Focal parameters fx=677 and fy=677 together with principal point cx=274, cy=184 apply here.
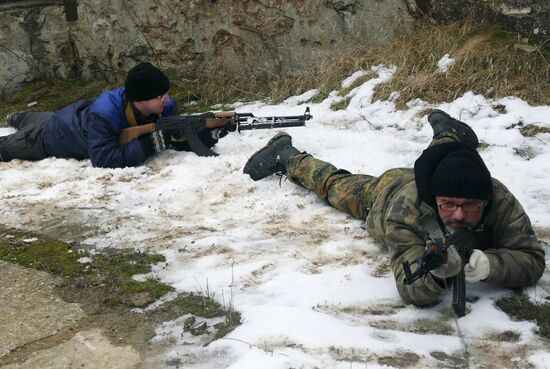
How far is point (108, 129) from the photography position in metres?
6.29

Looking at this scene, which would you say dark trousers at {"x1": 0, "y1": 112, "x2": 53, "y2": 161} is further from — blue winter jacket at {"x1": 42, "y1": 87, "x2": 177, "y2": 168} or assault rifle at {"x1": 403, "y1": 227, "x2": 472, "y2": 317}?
assault rifle at {"x1": 403, "y1": 227, "x2": 472, "y2": 317}

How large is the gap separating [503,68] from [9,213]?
4685 millimetres

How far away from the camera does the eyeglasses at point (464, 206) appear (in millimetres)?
3303

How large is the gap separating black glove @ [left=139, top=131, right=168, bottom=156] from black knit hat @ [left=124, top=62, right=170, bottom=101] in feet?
1.16

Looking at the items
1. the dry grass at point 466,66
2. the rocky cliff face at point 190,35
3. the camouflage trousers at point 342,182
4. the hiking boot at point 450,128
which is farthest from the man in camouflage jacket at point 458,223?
the rocky cliff face at point 190,35

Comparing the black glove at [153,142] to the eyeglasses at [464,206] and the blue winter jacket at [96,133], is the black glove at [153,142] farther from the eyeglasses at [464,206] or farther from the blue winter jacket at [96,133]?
the eyeglasses at [464,206]

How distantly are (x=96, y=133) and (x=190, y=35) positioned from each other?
2.83 metres

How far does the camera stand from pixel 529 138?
5.83 meters

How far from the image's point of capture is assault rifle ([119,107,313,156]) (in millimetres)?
6340

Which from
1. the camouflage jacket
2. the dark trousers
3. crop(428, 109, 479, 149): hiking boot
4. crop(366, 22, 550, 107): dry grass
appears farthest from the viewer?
the dark trousers

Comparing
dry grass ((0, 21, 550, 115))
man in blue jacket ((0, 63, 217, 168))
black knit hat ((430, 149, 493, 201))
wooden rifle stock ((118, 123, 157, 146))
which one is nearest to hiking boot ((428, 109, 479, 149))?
black knit hat ((430, 149, 493, 201))

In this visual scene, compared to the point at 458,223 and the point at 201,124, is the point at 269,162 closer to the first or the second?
the point at 201,124

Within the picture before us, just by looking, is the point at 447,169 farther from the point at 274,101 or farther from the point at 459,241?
the point at 274,101

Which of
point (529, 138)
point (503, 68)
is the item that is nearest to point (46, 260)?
point (529, 138)
